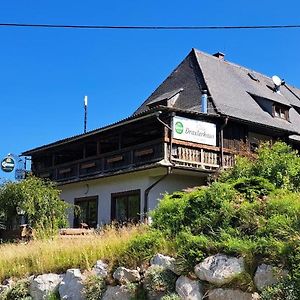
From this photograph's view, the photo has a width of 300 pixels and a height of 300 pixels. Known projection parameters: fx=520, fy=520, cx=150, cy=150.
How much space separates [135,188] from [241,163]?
8244mm

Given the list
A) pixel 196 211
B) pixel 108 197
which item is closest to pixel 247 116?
pixel 108 197

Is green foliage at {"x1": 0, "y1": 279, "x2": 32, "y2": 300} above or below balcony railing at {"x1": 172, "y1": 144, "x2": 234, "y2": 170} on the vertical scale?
below

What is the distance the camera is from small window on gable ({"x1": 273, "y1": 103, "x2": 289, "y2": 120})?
2678 centimetres

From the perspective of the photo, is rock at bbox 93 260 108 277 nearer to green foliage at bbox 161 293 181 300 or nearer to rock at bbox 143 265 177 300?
rock at bbox 143 265 177 300

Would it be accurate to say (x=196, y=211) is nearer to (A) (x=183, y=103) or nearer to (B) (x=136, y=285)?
(B) (x=136, y=285)

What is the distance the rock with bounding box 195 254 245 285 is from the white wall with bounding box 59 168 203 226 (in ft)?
36.1

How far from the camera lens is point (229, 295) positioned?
752 cm

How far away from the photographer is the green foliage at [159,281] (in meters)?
8.30

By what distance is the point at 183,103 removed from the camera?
25.1 m

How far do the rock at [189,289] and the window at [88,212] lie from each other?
15.3m

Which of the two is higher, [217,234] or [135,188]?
[135,188]

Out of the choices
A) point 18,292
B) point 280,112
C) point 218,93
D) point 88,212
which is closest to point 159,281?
point 18,292

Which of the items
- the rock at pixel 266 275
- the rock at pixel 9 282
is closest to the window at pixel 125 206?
the rock at pixel 9 282

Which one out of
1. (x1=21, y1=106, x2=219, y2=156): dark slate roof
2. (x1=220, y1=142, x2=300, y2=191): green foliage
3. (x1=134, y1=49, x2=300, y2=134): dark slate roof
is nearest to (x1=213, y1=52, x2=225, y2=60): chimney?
(x1=134, y1=49, x2=300, y2=134): dark slate roof
